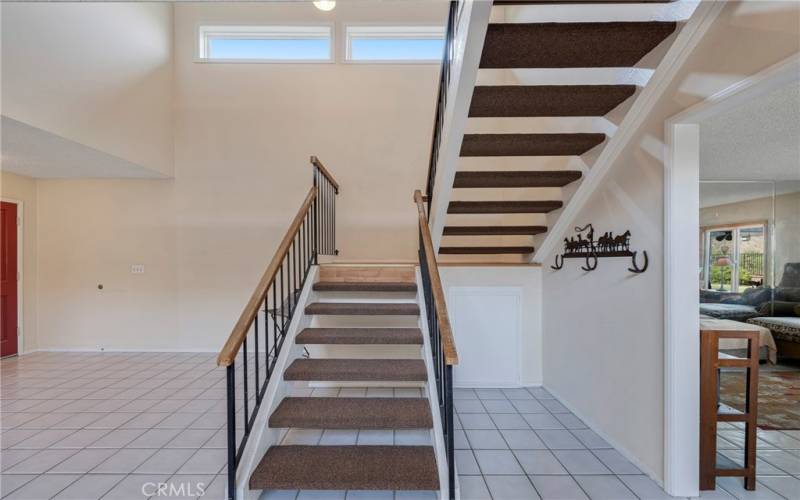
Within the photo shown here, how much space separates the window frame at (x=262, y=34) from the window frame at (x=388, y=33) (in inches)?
7.6

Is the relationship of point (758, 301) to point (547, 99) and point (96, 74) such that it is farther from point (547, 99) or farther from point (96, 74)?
point (96, 74)

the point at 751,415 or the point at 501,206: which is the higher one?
the point at 501,206

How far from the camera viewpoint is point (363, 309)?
2.90 m

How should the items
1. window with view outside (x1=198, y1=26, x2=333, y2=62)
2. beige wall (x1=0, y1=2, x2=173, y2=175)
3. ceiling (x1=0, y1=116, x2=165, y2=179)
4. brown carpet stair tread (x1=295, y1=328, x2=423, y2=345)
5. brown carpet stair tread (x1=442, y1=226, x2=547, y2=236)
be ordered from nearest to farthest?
brown carpet stair tread (x1=295, y1=328, x2=423, y2=345) → beige wall (x1=0, y1=2, x2=173, y2=175) → ceiling (x1=0, y1=116, x2=165, y2=179) → brown carpet stair tread (x1=442, y1=226, x2=547, y2=236) → window with view outside (x1=198, y1=26, x2=333, y2=62)

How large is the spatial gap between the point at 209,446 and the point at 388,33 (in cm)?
512

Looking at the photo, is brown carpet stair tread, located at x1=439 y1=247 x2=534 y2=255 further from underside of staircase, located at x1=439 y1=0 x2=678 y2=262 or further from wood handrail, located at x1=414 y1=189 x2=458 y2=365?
wood handrail, located at x1=414 y1=189 x2=458 y2=365

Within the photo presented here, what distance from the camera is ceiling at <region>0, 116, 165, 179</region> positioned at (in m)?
3.13

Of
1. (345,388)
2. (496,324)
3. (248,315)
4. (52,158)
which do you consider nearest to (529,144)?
(496,324)

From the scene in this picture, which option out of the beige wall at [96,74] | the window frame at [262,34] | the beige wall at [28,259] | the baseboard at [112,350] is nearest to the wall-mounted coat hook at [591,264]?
the window frame at [262,34]

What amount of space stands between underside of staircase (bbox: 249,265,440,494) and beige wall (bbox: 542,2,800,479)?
1334 mm

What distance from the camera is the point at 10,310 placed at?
179 inches

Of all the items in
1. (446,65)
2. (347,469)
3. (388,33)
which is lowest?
(347,469)

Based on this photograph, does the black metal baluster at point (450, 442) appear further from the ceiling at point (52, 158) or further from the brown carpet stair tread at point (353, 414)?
the ceiling at point (52, 158)

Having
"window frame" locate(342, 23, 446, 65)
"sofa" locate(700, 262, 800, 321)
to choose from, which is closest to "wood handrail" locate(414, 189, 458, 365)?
"window frame" locate(342, 23, 446, 65)
